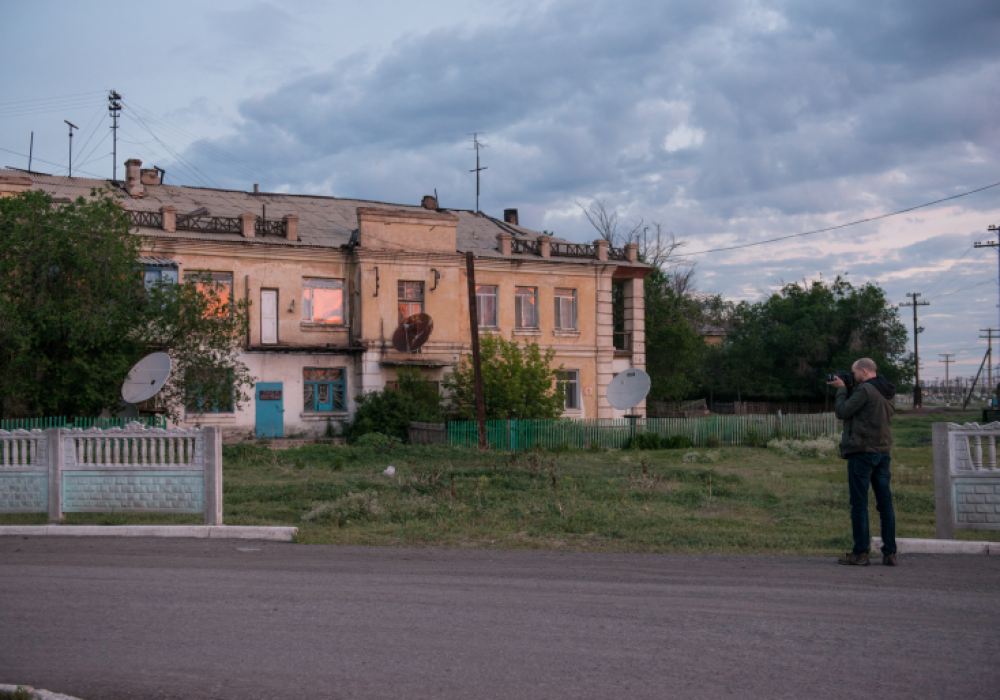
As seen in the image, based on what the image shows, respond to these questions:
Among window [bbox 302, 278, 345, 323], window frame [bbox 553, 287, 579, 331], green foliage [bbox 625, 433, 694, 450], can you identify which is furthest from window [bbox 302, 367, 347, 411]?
green foliage [bbox 625, 433, 694, 450]

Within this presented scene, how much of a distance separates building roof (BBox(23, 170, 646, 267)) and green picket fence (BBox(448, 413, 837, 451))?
26.0 feet

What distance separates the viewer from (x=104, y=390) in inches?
957

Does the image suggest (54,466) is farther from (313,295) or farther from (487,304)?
(487,304)

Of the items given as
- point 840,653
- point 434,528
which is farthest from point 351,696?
point 434,528

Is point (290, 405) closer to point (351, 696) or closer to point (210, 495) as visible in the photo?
point (210, 495)

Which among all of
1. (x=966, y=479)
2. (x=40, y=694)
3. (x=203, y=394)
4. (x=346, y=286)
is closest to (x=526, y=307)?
(x=346, y=286)

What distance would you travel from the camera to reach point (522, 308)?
3403cm

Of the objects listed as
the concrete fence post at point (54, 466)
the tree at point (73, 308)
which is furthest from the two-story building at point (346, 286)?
the concrete fence post at point (54, 466)

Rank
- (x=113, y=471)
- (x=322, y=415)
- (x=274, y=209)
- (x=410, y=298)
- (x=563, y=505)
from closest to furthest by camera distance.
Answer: (x=113, y=471) < (x=563, y=505) < (x=322, y=415) < (x=410, y=298) < (x=274, y=209)

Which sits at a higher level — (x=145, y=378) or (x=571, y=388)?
(x=145, y=378)

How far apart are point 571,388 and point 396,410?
8.55m

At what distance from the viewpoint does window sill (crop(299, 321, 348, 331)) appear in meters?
30.5

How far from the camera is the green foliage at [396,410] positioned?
29.3 metres

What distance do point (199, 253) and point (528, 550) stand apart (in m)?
23.1
